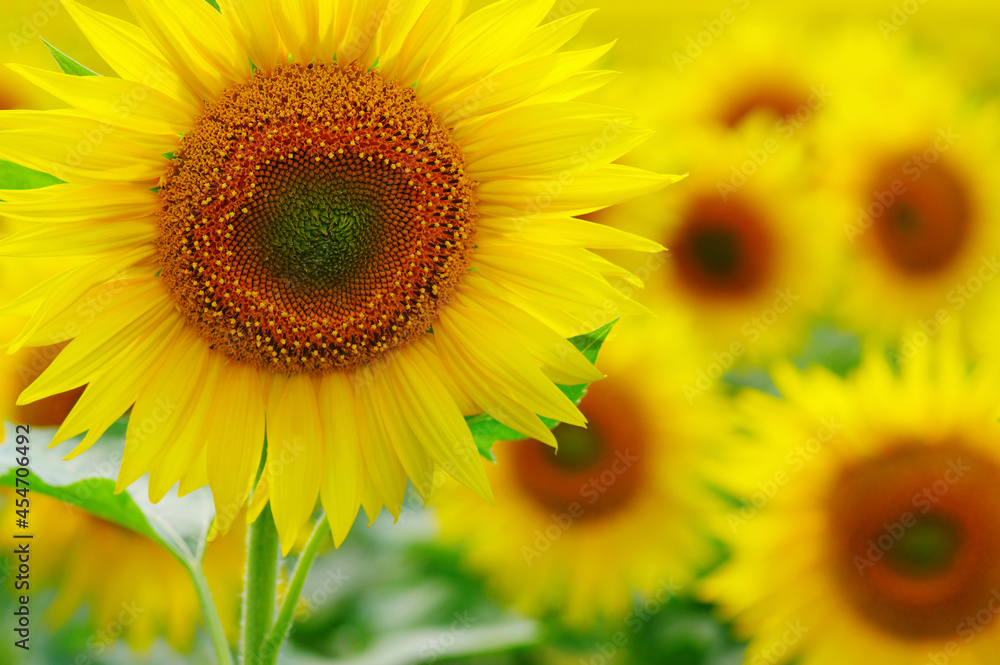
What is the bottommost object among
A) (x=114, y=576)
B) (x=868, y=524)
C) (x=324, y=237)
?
(x=114, y=576)

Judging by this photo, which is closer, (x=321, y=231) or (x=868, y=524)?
(x=321, y=231)

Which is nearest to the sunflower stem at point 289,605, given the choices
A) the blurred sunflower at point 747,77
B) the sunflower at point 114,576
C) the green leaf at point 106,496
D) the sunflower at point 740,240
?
the green leaf at point 106,496

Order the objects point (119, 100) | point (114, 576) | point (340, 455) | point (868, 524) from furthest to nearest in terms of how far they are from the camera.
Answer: point (114, 576)
point (868, 524)
point (340, 455)
point (119, 100)

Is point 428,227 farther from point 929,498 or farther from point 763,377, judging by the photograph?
point 763,377

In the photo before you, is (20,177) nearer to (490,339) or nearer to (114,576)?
(490,339)

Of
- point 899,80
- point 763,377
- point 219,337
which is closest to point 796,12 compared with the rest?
point 899,80

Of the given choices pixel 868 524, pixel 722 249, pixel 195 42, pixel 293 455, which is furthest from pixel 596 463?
pixel 195 42

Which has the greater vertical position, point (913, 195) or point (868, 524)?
point (913, 195)
